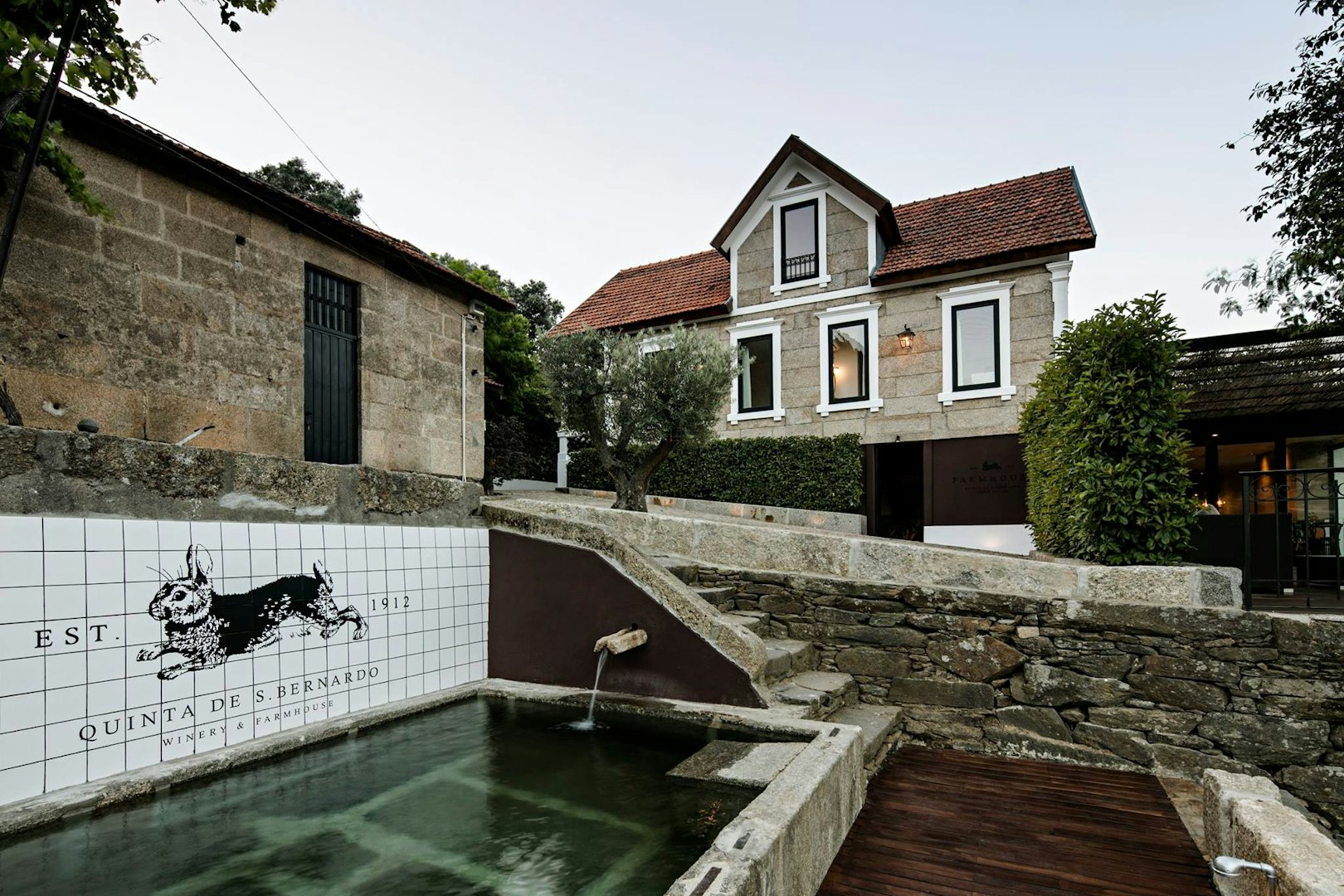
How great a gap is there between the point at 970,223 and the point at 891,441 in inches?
172

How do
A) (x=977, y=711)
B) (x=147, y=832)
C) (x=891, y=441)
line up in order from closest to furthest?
(x=147, y=832) < (x=977, y=711) < (x=891, y=441)

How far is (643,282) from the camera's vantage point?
1558 cm

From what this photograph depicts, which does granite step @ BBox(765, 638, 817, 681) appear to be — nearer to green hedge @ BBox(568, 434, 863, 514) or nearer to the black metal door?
the black metal door

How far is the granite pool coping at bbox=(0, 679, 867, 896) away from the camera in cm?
211

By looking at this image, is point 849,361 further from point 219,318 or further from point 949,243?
point 219,318

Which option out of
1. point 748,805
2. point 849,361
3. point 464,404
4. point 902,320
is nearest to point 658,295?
point 849,361

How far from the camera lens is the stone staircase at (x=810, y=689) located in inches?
168

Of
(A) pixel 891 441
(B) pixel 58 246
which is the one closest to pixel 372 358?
(B) pixel 58 246

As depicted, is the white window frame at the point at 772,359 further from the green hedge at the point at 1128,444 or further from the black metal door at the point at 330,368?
the green hedge at the point at 1128,444

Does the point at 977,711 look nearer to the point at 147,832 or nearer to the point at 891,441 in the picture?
the point at 147,832

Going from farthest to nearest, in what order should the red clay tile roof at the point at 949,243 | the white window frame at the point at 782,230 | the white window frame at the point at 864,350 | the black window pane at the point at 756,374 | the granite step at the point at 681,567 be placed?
the black window pane at the point at 756,374 < the white window frame at the point at 782,230 < the white window frame at the point at 864,350 < the red clay tile roof at the point at 949,243 < the granite step at the point at 681,567

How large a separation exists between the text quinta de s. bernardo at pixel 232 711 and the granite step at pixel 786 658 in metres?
2.65

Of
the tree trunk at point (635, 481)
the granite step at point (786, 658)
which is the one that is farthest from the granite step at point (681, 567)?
the tree trunk at point (635, 481)

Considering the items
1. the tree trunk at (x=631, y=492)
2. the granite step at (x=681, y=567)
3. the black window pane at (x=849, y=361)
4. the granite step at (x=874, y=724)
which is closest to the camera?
the granite step at (x=874, y=724)
